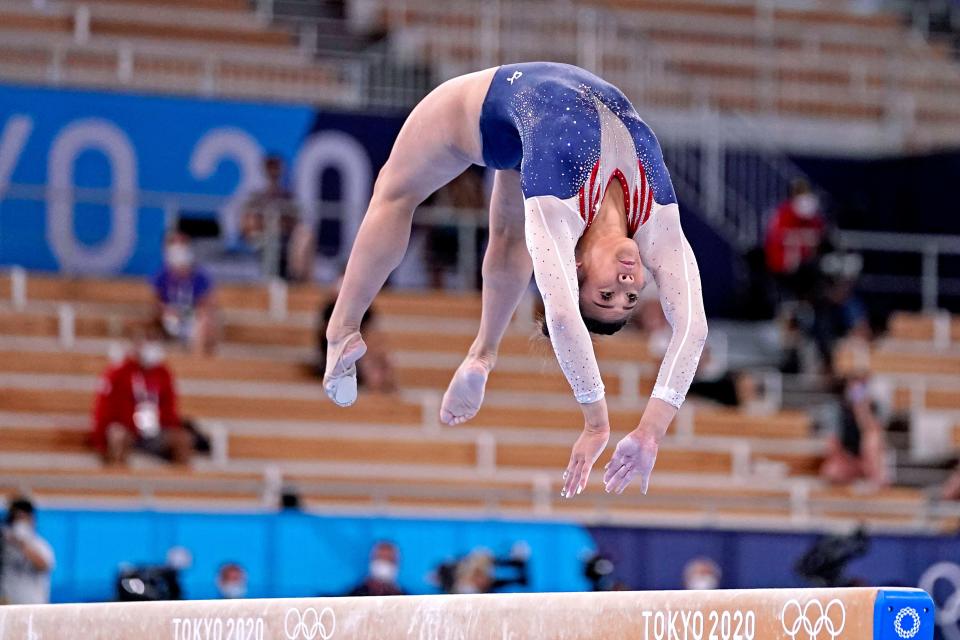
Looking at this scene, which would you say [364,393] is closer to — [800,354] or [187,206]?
[187,206]

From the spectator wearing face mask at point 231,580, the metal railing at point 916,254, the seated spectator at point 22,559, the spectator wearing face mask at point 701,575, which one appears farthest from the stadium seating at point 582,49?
the spectator wearing face mask at point 701,575

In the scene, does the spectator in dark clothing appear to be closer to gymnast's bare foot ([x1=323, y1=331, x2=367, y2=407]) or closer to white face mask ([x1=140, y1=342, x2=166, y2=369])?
white face mask ([x1=140, y1=342, x2=166, y2=369])

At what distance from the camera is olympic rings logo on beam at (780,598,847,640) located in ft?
17.0

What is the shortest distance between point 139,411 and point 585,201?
22.6 ft

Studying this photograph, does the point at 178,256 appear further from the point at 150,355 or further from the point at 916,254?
the point at 916,254

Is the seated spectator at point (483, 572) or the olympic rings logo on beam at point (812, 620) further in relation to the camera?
the seated spectator at point (483, 572)

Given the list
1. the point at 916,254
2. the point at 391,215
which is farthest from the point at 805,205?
the point at 391,215

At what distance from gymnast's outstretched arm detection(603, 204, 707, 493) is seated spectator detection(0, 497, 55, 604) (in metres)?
5.22

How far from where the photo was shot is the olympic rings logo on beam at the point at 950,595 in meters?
11.5

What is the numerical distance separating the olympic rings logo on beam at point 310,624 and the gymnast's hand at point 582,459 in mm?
893

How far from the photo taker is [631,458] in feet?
18.5

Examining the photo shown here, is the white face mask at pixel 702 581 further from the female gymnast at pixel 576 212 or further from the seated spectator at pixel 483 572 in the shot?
the female gymnast at pixel 576 212

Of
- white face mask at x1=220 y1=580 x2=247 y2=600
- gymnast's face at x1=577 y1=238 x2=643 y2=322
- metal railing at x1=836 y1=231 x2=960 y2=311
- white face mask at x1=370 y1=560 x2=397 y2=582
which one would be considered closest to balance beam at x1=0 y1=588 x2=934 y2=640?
gymnast's face at x1=577 y1=238 x2=643 y2=322

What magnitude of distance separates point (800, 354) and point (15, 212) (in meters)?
6.77
